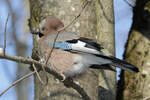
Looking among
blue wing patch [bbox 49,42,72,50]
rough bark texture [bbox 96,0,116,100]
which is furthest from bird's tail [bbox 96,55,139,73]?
rough bark texture [bbox 96,0,116,100]

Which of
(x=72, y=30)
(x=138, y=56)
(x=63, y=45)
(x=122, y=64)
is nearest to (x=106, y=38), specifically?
(x=138, y=56)

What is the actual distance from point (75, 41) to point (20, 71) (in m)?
3.74

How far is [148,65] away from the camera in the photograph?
525cm

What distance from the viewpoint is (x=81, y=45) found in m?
4.07

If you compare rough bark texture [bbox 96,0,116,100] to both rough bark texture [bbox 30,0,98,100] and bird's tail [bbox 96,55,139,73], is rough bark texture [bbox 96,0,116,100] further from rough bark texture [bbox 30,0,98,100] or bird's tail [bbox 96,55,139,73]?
bird's tail [bbox 96,55,139,73]

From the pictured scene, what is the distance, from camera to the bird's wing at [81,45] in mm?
4008

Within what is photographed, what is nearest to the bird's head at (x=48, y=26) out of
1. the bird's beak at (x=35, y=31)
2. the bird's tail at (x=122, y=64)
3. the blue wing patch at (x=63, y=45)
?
the bird's beak at (x=35, y=31)

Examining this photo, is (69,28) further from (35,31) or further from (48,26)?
(35,31)

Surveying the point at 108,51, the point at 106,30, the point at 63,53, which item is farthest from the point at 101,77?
the point at 63,53

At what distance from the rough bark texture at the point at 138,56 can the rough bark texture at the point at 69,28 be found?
1.03 metres

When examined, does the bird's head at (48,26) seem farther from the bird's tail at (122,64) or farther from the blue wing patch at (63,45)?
the bird's tail at (122,64)

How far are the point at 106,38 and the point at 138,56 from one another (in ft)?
2.29

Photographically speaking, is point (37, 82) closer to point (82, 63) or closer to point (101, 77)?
point (82, 63)

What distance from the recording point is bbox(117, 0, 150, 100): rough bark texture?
203 inches
